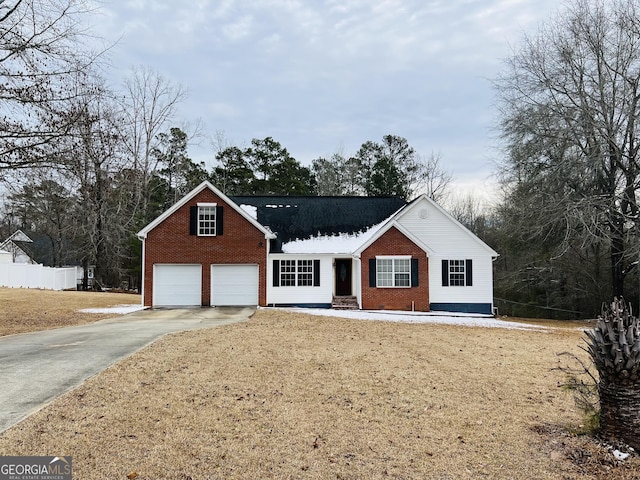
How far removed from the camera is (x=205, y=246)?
21516 mm

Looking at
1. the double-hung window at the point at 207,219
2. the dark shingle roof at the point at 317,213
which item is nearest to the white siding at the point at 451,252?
the dark shingle roof at the point at 317,213

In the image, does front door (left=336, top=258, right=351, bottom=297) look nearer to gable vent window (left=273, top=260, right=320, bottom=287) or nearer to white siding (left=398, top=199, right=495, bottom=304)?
gable vent window (left=273, top=260, right=320, bottom=287)

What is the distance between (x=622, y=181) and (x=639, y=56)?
581 cm

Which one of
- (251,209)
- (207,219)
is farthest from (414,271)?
(207,219)

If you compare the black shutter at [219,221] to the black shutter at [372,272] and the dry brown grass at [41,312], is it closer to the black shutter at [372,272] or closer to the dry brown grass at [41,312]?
the dry brown grass at [41,312]

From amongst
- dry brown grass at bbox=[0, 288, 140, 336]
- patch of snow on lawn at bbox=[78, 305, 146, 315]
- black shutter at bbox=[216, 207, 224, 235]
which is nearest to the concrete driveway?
dry brown grass at bbox=[0, 288, 140, 336]

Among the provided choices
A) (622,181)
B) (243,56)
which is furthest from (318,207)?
(622,181)

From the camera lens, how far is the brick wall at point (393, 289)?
21594 mm

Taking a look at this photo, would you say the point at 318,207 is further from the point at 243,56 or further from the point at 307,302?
the point at 243,56

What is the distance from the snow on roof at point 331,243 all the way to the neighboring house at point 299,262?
0.07m

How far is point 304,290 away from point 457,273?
739 centimetres

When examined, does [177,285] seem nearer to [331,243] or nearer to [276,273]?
[276,273]

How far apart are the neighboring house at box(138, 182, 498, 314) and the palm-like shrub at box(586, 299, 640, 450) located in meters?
16.4

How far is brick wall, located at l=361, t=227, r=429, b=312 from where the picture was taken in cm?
2159
